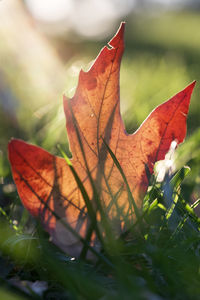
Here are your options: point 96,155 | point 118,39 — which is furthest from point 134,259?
point 118,39

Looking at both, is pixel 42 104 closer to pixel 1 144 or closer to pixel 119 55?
pixel 1 144

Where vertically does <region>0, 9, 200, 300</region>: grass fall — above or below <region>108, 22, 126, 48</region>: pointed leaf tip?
below

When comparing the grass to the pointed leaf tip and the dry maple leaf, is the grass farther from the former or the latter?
the pointed leaf tip

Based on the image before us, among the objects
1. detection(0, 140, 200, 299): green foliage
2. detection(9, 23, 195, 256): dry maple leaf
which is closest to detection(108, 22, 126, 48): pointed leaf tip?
detection(9, 23, 195, 256): dry maple leaf

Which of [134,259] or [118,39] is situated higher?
[118,39]

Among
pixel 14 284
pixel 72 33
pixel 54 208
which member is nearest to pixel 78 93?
pixel 54 208

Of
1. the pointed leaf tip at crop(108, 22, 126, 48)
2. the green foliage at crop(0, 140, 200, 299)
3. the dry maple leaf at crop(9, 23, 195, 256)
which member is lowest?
the green foliage at crop(0, 140, 200, 299)

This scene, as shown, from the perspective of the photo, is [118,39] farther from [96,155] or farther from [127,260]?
[127,260]

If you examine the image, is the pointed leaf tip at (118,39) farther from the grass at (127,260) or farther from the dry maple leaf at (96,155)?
the grass at (127,260)
